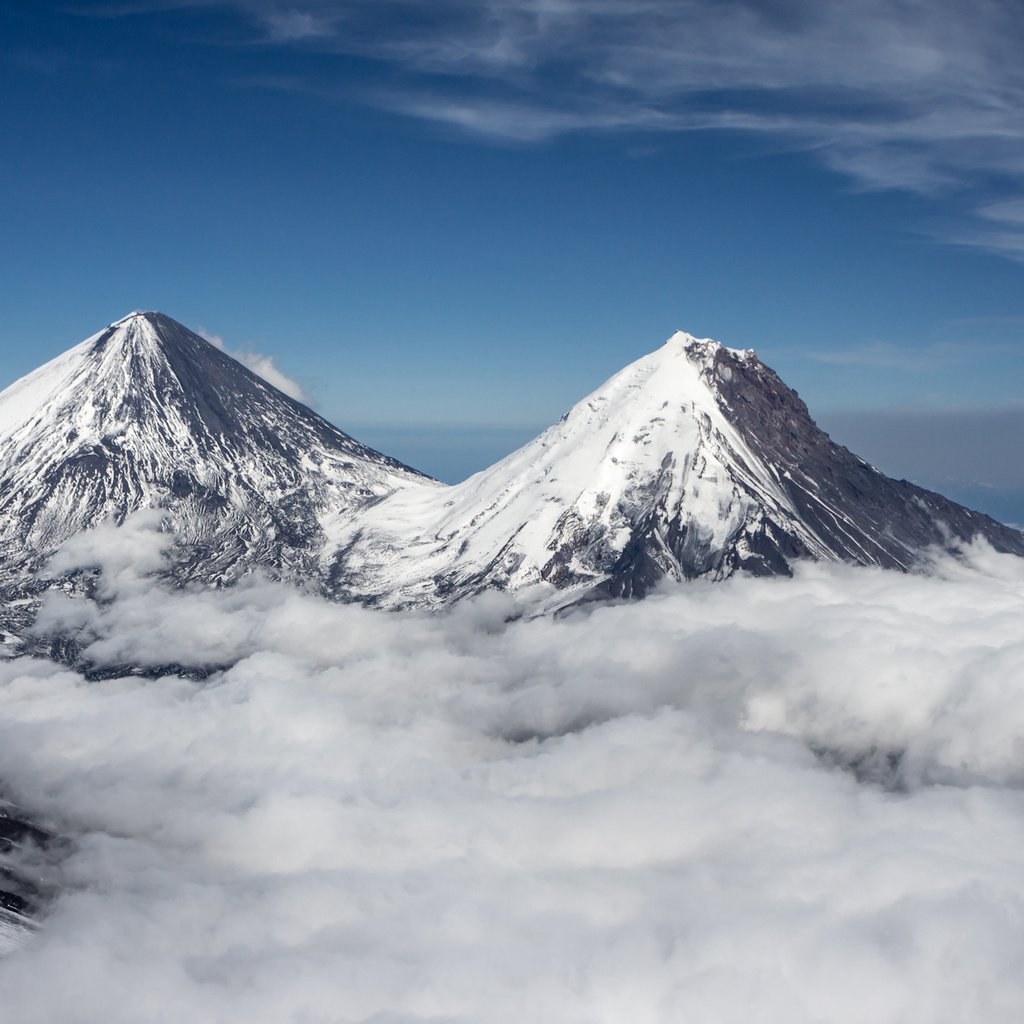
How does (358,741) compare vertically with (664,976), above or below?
above

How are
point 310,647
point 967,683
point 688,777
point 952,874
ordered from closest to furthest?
point 952,874 → point 688,777 → point 967,683 → point 310,647

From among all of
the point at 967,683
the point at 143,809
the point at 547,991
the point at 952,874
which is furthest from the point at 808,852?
the point at 143,809

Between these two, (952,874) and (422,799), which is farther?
(422,799)

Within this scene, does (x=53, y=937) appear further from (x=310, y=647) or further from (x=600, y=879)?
(x=310, y=647)

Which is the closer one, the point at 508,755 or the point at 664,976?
the point at 664,976

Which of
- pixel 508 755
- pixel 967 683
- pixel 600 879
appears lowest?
pixel 600 879

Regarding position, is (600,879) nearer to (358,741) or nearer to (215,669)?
(358,741)

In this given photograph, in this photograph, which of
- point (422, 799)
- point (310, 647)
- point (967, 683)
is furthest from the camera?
point (310, 647)

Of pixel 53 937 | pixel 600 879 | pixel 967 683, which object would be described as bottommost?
pixel 53 937

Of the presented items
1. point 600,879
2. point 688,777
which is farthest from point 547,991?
point 688,777
